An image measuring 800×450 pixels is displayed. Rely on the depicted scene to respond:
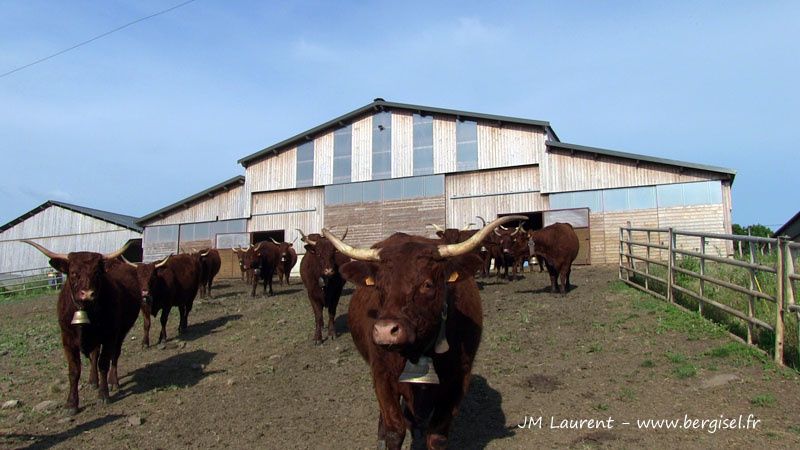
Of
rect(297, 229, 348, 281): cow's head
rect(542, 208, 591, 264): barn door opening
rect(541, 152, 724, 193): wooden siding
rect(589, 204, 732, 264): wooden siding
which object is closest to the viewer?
rect(297, 229, 348, 281): cow's head

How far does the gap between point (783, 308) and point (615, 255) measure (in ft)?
51.5

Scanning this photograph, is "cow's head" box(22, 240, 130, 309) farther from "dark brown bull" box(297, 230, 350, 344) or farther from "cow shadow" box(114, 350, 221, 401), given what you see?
"dark brown bull" box(297, 230, 350, 344)

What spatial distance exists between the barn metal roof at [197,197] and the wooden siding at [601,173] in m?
16.5

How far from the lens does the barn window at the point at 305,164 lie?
27094 millimetres

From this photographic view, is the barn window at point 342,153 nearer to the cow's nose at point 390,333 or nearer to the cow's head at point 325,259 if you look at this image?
the cow's head at point 325,259

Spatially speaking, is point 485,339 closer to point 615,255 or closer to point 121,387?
point 121,387

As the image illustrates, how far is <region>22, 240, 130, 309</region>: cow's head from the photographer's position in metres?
7.05

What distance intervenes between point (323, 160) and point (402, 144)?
14.4ft

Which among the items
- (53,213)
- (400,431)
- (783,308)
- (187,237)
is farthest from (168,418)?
(53,213)

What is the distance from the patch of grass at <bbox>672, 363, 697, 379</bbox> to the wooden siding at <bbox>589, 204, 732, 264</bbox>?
13399mm

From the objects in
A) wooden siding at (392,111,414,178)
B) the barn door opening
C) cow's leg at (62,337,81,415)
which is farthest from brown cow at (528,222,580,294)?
wooden siding at (392,111,414,178)

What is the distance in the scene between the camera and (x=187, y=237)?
99.0 feet

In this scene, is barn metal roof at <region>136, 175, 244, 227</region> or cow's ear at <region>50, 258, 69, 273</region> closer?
cow's ear at <region>50, 258, 69, 273</region>

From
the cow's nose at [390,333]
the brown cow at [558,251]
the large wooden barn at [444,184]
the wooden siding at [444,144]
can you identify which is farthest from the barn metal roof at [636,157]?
the cow's nose at [390,333]
